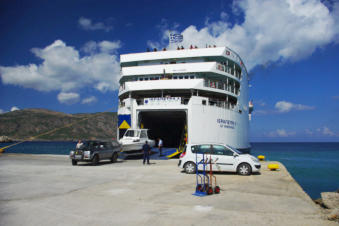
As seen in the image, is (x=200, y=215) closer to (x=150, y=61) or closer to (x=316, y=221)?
(x=316, y=221)

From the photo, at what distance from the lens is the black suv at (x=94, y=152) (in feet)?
51.4

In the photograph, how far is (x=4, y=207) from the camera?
6148mm

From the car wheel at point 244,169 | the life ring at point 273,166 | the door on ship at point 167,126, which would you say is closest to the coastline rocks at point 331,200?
the car wheel at point 244,169

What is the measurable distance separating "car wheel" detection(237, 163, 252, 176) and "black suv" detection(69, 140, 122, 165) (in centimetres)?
893

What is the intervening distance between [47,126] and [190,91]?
580ft

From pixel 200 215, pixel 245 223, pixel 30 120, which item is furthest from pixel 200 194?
pixel 30 120

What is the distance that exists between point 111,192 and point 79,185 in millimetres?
1851

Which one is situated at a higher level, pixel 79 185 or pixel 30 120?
pixel 30 120

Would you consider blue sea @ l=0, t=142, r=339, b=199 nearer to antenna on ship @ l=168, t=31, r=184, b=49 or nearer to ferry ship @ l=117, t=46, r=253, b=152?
ferry ship @ l=117, t=46, r=253, b=152

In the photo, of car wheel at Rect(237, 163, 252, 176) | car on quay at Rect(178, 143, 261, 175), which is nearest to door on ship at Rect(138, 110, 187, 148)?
car on quay at Rect(178, 143, 261, 175)

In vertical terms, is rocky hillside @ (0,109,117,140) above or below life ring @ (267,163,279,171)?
above

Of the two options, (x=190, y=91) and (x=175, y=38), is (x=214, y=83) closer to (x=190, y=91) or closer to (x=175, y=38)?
(x=190, y=91)

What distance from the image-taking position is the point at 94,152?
51.9ft

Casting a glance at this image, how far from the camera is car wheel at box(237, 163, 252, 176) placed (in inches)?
459
